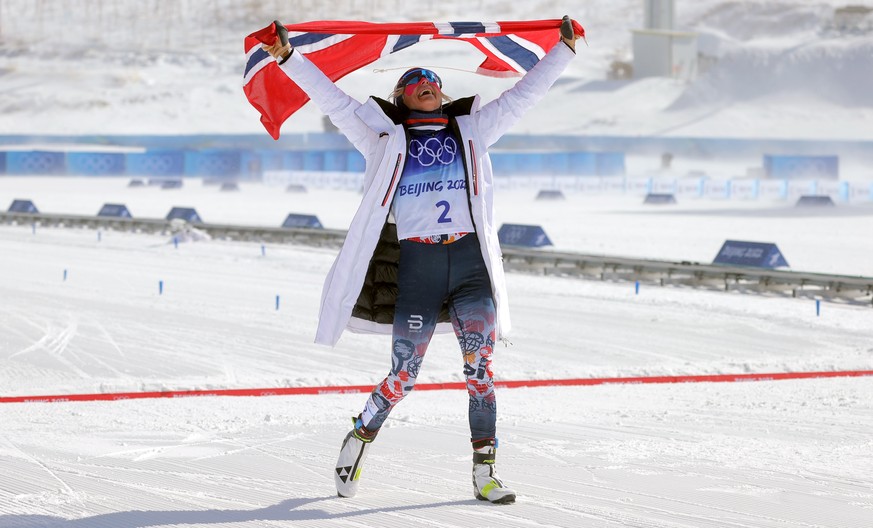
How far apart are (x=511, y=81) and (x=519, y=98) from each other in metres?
81.9

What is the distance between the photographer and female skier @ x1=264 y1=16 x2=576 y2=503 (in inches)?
226

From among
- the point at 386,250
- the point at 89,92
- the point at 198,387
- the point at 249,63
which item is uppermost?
the point at 89,92

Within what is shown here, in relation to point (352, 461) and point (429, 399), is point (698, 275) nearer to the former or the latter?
point (429, 399)

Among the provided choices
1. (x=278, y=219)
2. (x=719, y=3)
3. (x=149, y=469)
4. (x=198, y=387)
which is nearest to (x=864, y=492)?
(x=149, y=469)

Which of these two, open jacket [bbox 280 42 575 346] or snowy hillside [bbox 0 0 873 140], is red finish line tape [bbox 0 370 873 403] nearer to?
open jacket [bbox 280 42 575 346]

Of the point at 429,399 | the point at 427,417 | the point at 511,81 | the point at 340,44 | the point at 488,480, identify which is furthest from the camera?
the point at 511,81

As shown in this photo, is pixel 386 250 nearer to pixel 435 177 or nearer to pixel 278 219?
pixel 435 177

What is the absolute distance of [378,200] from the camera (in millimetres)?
5762

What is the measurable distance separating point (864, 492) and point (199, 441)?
139 inches

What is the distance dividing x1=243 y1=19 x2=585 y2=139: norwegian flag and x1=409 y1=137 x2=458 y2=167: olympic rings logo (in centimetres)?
66

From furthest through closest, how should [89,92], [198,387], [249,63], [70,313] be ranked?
[89,92], [70,313], [198,387], [249,63]

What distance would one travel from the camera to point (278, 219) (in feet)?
122

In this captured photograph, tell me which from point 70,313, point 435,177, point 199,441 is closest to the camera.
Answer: point 435,177

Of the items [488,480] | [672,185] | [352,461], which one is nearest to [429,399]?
[352,461]
